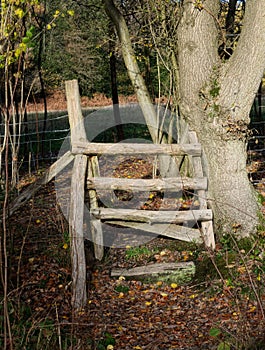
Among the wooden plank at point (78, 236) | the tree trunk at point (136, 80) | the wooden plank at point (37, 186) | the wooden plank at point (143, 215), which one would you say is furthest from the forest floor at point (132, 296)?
the tree trunk at point (136, 80)

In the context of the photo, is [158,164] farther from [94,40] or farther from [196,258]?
[94,40]

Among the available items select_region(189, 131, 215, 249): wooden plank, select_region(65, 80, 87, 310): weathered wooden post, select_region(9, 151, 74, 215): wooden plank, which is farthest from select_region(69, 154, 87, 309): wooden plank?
select_region(189, 131, 215, 249): wooden plank

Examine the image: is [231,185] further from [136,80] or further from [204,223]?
[136,80]

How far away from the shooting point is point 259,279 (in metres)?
4.62

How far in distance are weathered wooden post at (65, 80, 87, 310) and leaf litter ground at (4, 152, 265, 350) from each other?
12 cm

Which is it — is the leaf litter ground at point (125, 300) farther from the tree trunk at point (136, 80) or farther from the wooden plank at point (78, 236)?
the tree trunk at point (136, 80)

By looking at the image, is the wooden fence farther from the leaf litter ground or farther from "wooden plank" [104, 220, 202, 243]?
the leaf litter ground

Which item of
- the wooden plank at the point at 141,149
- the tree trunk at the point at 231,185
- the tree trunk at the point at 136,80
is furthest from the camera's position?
the tree trunk at the point at 136,80

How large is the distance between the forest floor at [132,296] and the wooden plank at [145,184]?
0.65 m

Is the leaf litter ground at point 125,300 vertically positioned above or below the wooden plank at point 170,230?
below

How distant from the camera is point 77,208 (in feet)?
16.8

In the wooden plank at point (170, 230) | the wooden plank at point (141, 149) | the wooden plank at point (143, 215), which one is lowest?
the wooden plank at point (170, 230)

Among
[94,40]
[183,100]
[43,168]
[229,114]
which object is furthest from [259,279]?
[94,40]

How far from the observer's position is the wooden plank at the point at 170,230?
5801 mm
